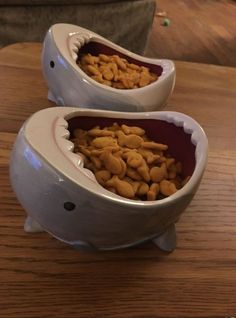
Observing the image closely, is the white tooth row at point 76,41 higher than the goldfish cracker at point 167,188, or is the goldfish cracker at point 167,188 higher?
the white tooth row at point 76,41

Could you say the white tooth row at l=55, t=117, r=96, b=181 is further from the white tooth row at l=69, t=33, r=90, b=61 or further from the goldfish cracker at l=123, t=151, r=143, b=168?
the white tooth row at l=69, t=33, r=90, b=61

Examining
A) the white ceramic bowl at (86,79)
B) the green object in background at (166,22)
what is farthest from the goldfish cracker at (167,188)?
the green object in background at (166,22)

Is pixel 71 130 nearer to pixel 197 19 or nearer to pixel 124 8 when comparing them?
pixel 124 8

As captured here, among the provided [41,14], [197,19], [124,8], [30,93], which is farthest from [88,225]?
[197,19]

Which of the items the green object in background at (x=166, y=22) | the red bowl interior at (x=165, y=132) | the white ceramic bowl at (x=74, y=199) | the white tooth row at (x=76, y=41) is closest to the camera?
the white ceramic bowl at (x=74, y=199)

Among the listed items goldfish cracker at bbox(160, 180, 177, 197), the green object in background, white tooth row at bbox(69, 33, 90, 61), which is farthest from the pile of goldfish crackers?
the green object in background

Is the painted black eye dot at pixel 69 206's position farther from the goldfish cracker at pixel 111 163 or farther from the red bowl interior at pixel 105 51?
the red bowl interior at pixel 105 51

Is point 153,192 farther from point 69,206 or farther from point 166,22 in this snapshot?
point 166,22
